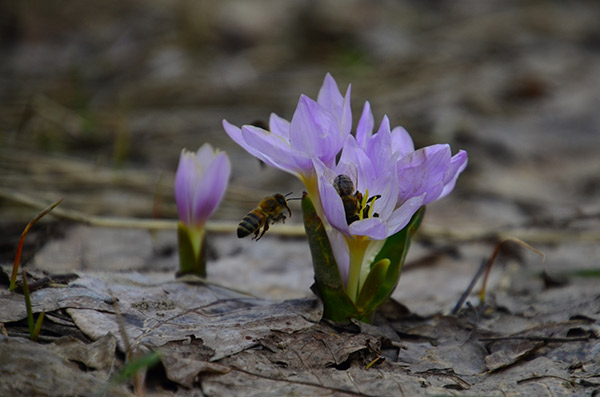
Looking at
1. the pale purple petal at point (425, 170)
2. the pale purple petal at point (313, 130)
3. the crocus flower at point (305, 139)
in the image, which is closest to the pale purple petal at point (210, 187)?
the crocus flower at point (305, 139)

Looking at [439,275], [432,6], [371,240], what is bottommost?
[439,275]

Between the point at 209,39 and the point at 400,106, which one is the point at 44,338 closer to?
the point at 400,106

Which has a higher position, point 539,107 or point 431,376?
point 539,107

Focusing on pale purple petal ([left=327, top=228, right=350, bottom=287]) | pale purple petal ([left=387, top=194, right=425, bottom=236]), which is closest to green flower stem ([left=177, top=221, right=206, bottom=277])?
pale purple petal ([left=327, top=228, right=350, bottom=287])

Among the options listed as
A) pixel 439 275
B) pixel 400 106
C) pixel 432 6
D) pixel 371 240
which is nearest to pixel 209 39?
pixel 400 106

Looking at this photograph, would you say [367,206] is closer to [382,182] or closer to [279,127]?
[382,182]

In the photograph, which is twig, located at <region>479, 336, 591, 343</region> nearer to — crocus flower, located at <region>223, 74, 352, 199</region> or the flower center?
the flower center
